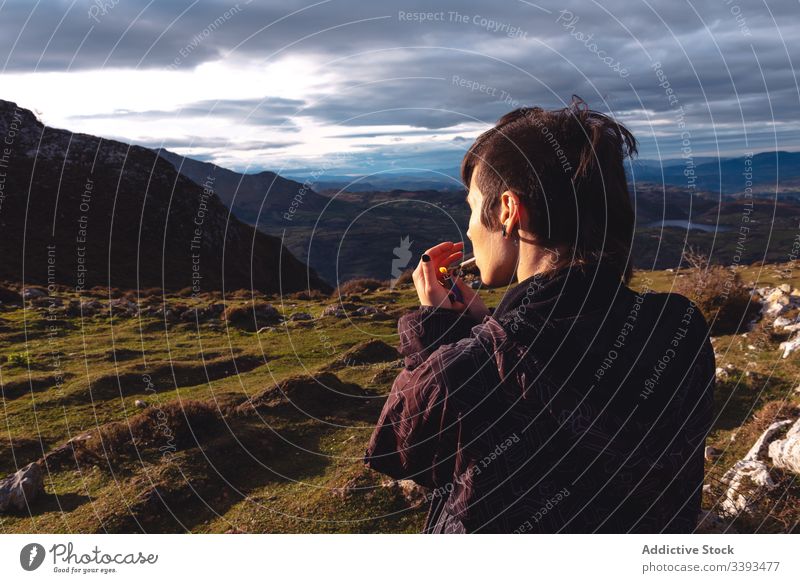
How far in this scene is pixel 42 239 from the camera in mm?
51188

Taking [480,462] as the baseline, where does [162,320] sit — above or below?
below

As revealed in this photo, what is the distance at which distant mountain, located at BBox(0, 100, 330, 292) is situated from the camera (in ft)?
158

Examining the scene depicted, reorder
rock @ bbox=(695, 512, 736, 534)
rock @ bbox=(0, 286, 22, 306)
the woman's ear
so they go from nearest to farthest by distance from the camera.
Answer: the woman's ear → rock @ bbox=(695, 512, 736, 534) → rock @ bbox=(0, 286, 22, 306)

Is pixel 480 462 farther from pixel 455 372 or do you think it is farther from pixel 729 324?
pixel 729 324

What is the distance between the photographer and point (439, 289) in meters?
3.46

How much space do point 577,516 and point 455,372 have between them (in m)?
1.09

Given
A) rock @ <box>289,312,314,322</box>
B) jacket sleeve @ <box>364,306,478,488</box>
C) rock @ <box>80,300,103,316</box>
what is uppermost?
jacket sleeve @ <box>364,306,478,488</box>

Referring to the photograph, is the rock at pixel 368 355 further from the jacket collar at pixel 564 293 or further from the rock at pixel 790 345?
the jacket collar at pixel 564 293

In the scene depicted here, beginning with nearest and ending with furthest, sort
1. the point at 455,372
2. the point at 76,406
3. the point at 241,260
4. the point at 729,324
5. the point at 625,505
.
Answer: the point at 455,372, the point at 625,505, the point at 76,406, the point at 729,324, the point at 241,260

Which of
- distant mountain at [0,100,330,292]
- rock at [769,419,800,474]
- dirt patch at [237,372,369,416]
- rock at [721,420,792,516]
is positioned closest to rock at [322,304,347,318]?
dirt patch at [237,372,369,416]

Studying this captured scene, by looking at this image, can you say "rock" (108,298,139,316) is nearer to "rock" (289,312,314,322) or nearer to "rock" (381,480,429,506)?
"rock" (289,312,314,322)

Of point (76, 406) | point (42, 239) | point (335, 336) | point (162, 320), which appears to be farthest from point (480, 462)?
point (42, 239)

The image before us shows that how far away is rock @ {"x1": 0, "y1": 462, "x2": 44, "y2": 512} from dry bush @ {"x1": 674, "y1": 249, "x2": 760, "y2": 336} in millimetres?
14821

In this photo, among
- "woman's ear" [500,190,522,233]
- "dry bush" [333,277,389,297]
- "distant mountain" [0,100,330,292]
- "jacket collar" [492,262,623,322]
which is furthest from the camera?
"distant mountain" [0,100,330,292]
